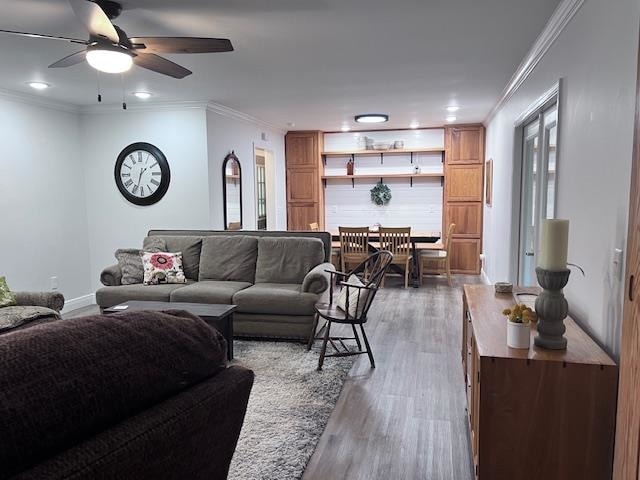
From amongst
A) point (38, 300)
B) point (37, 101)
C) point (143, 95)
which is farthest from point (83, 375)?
point (37, 101)

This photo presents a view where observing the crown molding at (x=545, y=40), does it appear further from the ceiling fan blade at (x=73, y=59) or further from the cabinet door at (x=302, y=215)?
the cabinet door at (x=302, y=215)

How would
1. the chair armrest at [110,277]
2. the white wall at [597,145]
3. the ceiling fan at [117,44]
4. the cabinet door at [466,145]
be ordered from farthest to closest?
1. the cabinet door at [466,145]
2. the chair armrest at [110,277]
3. the ceiling fan at [117,44]
4. the white wall at [597,145]

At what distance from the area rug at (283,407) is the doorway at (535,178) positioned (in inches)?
68.7

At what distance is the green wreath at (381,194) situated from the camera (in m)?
8.23

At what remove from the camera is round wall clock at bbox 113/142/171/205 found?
559cm

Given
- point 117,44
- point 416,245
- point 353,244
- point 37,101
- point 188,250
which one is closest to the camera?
point 117,44

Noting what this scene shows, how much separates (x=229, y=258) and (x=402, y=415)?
2582mm

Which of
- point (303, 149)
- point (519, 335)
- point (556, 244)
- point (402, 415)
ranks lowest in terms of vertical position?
point (402, 415)

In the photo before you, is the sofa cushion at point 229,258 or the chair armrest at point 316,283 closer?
the chair armrest at point 316,283

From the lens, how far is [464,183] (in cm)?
763

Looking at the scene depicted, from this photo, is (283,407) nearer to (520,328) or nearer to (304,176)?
(520,328)

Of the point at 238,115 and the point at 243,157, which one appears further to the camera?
the point at 243,157

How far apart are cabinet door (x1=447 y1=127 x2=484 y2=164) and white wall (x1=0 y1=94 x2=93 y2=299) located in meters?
5.47

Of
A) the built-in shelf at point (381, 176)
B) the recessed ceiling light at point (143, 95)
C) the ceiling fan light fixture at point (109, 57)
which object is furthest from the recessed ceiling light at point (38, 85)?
the built-in shelf at point (381, 176)
